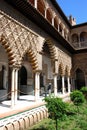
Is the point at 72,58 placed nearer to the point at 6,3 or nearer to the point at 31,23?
the point at 31,23

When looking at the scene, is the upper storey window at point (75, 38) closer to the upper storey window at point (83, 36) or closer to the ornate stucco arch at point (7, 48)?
the upper storey window at point (83, 36)

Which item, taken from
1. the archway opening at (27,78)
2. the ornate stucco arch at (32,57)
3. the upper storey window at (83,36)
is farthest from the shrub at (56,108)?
the upper storey window at (83,36)

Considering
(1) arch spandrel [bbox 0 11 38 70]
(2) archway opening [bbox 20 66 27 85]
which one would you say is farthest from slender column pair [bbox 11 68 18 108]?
(2) archway opening [bbox 20 66 27 85]

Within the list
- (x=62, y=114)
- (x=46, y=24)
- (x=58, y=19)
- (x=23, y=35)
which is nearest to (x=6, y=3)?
(x=23, y=35)

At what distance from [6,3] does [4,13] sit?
0.67 meters

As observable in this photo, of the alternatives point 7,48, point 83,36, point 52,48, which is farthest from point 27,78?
point 83,36

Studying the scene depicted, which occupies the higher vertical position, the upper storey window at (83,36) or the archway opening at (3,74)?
the upper storey window at (83,36)

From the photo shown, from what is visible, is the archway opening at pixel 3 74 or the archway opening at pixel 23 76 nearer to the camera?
the archway opening at pixel 3 74

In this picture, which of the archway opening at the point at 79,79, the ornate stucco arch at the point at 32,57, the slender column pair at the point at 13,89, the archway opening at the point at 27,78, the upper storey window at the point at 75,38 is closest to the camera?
the slender column pair at the point at 13,89

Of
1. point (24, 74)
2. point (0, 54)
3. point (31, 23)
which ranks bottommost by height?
point (24, 74)

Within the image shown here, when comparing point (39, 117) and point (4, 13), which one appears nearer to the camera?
point (4, 13)

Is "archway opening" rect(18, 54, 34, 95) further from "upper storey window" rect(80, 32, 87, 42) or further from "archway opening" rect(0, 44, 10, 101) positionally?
"upper storey window" rect(80, 32, 87, 42)

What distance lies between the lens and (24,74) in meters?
16.2

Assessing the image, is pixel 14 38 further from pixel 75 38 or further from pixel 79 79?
pixel 75 38
